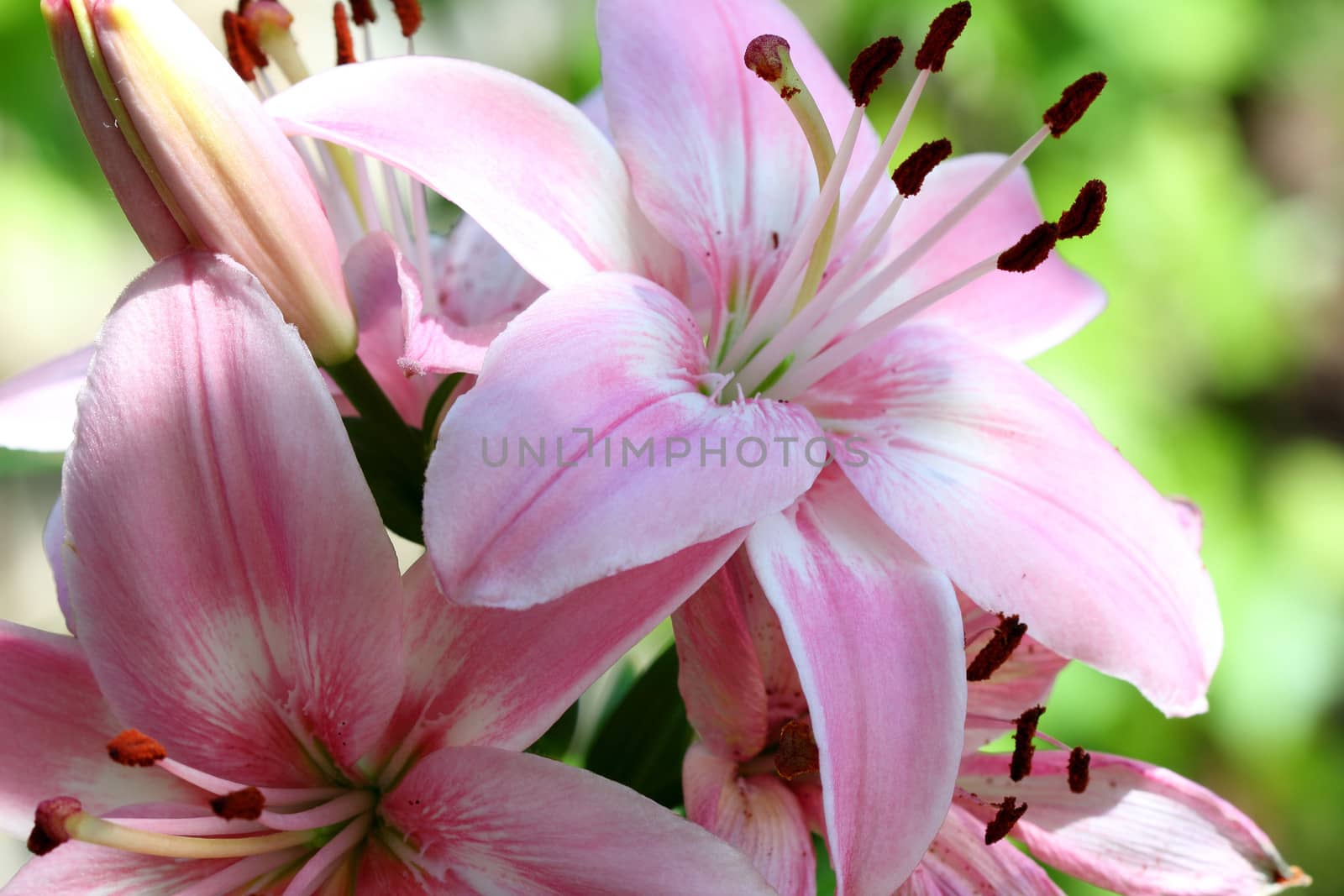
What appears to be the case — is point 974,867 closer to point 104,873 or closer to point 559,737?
point 559,737

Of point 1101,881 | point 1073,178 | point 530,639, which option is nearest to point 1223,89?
point 1073,178

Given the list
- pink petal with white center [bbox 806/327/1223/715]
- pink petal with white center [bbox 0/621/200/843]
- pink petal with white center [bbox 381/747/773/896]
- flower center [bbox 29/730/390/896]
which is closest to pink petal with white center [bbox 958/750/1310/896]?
pink petal with white center [bbox 806/327/1223/715]

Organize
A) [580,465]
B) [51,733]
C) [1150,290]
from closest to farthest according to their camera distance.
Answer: [580,465] → [51,733] → [1150,290]

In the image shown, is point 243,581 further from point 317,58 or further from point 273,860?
point 317,58

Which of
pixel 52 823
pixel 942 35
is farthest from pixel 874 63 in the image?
pixel 52 823

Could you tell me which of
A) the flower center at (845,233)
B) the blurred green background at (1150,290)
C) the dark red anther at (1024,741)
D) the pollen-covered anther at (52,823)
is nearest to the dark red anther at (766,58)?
the flower center at (845,233)

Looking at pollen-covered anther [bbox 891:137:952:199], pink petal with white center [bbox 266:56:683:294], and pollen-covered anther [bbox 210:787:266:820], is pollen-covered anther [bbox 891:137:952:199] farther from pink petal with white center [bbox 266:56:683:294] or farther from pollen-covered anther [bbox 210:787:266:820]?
pollen-covered anther [bbox 210:787:266:820]

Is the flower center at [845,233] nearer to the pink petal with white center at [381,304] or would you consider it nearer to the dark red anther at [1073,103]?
the dark red anther at [1073,103]
